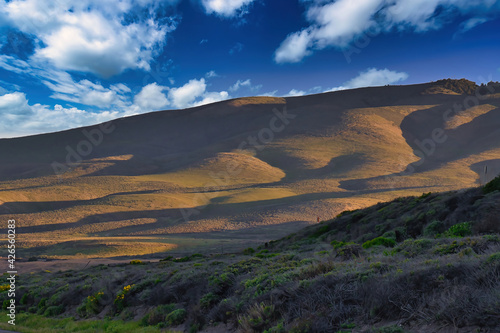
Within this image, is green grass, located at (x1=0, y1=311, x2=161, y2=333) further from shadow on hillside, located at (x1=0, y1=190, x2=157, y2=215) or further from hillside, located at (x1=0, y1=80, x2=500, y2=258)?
shadow on hillside, located at (x1=0, y1=190, x2=157, y2=215)

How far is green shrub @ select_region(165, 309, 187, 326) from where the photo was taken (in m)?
9.40

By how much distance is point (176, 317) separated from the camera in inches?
371

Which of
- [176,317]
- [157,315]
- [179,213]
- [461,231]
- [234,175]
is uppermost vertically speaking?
[461,231]

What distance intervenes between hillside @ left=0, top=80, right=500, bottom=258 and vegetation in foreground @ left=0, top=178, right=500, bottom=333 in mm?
25199

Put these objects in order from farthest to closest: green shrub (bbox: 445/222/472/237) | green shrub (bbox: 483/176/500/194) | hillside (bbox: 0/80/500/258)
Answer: hillside (bbox: 0/80/500/258) < green shrub (bbox: 483/176/500/194) < green shrub (bbox: 445/222/472/237)

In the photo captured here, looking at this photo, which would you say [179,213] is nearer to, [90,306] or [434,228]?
[90,306]

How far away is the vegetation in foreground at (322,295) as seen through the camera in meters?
5.55

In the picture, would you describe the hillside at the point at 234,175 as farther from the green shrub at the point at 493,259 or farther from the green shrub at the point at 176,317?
the green shrub at the point at 493,259

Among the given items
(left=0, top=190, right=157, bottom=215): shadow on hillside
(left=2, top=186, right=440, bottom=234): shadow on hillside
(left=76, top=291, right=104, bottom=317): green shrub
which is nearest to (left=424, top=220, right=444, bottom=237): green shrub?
(left=76, top=291, right=104, bottom=317): green shrub

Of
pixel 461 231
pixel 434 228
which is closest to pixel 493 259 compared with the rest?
pixel 461 231

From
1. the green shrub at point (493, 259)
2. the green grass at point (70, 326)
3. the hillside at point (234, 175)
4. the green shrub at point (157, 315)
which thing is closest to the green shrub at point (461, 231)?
the green shrub at point (493, 259)

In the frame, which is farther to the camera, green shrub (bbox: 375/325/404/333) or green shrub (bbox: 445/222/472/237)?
green shrub (bbox: 445/222/472/237)

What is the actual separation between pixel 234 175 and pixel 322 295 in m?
103

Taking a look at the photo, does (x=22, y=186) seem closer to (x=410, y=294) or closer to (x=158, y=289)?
(x=158, y=289)
